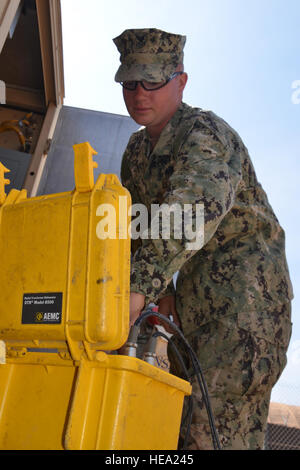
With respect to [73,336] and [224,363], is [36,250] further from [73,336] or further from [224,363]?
[224,363]

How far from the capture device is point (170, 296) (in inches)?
81.0

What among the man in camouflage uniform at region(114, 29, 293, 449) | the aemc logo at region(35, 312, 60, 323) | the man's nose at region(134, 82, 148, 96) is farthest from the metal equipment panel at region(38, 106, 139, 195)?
the aemc logo at region(35, 312, 60, 323)

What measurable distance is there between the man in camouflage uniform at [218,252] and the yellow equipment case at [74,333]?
35 cm

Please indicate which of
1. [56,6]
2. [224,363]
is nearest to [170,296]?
[224,363]

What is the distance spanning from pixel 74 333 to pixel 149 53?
1.53 metres

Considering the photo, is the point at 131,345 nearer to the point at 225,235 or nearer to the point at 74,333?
the point at 74,333

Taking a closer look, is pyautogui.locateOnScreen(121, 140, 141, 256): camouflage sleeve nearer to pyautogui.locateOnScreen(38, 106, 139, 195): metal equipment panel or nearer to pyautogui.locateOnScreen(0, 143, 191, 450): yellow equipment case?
pyautogui.locateOnScreen(38, 106, 139, 195): metal equipment panel

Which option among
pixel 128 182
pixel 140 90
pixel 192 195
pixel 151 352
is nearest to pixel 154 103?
pixel 140 90

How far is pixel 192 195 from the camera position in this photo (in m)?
1.36

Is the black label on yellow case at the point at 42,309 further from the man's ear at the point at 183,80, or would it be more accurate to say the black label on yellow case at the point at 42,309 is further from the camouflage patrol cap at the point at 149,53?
the man's ear at the point at 183,80

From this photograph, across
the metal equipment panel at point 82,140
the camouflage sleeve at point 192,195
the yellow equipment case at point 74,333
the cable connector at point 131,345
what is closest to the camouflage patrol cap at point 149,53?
the camouflage sleeve at point 192,195

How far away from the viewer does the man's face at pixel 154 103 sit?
78.0 inches

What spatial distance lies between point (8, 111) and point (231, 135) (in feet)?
8.54

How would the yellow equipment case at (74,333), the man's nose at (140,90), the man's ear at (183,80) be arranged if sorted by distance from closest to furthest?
the yellow equipment case at (74,333), the man's nose at (140,90), the man's ear at (183,80)
